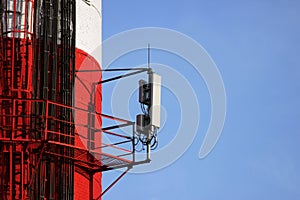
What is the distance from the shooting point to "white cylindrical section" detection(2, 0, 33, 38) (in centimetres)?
3291

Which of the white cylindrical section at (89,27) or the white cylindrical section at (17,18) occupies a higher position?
the white cylindrical section at (89,27)

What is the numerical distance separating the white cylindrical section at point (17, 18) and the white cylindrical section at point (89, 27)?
8.58 feet

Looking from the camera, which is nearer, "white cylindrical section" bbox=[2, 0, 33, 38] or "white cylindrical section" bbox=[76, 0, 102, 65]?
"white cylindrical section" bbox=[2, 0, 33, 38]

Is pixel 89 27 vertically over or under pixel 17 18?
over

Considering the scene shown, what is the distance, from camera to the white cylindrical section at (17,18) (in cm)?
3291

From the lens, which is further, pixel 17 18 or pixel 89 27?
pixel 89 27

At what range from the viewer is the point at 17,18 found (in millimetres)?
33219

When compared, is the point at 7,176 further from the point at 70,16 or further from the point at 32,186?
the point at 70,16

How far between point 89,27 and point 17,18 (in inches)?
151

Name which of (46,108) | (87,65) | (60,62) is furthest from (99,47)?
(46,108)

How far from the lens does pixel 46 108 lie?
31.3m

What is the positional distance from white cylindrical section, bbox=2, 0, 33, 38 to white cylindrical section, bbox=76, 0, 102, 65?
103 inches

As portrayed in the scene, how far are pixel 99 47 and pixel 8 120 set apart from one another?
6.29m

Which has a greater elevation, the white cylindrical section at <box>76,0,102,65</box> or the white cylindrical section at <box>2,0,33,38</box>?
the white cylindrical section at <box>76,0,102,65</box>
